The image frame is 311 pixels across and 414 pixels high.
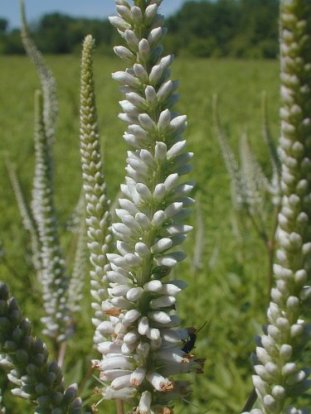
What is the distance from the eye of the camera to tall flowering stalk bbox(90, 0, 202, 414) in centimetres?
114

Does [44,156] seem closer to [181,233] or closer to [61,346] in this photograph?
[61,346]

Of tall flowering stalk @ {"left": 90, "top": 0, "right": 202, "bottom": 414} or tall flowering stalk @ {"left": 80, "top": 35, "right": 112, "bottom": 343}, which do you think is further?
tall flowering stalk @ {"left": 80, "top": 35, "right": 112, "bottom": 343}

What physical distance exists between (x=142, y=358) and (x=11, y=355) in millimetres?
248

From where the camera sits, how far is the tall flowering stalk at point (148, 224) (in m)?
1.14

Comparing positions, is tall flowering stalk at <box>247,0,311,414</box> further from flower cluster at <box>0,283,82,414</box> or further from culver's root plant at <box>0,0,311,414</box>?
flower cluster at <box>0,283,82,414</box>

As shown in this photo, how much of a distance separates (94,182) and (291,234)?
2.52 feet

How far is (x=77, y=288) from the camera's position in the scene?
3.12 metres

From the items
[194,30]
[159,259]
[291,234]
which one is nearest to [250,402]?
[159,259]

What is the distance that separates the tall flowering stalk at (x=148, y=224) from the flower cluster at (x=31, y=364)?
0.11 metres

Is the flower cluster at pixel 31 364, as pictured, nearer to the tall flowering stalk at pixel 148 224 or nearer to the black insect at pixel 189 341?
the tall flowering stalk at pixel 148 224

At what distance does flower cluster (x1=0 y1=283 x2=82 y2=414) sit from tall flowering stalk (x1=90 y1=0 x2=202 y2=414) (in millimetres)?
107

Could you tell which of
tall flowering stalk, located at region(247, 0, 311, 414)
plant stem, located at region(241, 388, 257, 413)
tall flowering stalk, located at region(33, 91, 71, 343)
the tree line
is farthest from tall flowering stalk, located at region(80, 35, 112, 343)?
the tree line

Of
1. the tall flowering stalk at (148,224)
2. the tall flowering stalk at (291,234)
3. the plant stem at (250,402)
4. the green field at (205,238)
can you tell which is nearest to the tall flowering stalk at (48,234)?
the green field at (205,238)

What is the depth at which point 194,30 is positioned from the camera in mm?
67000
